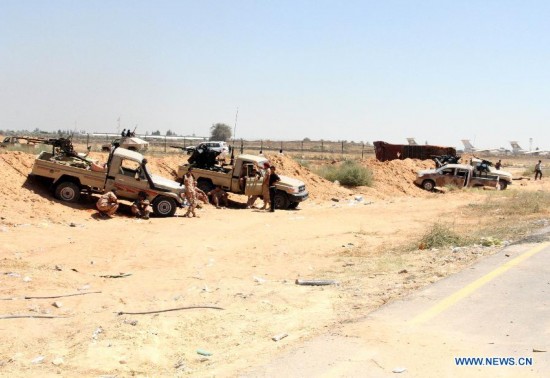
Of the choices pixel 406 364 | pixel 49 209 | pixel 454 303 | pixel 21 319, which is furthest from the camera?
pixel 49 209

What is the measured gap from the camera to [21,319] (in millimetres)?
8844

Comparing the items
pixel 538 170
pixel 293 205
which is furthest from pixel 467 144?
pixel 293 205

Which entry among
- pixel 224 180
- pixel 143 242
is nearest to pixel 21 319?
pixel 143 242

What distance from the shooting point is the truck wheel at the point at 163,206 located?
20656mm

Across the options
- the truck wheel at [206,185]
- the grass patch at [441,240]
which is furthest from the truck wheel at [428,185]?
the grass patch at [441,240]

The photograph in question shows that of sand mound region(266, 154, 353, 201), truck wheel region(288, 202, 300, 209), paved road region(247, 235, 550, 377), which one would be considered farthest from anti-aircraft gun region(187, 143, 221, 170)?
paved road region(247, 235, 550, 377)

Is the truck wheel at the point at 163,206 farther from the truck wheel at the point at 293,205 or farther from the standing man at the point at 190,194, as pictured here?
the truck wheel at the point at 293,205

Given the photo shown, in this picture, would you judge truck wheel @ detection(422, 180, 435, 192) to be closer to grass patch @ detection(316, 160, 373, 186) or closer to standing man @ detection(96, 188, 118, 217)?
grass patch @ detection(316, 160, 373, 186)

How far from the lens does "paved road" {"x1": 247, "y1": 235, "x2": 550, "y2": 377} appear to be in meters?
5.72

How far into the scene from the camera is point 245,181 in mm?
24391

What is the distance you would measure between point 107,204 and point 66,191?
1731 millimetres

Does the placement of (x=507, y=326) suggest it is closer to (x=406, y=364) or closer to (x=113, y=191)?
(x=406, y=364)

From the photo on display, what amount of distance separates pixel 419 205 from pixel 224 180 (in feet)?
30.0

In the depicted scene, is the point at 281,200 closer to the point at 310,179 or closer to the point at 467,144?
the point at 310,179
